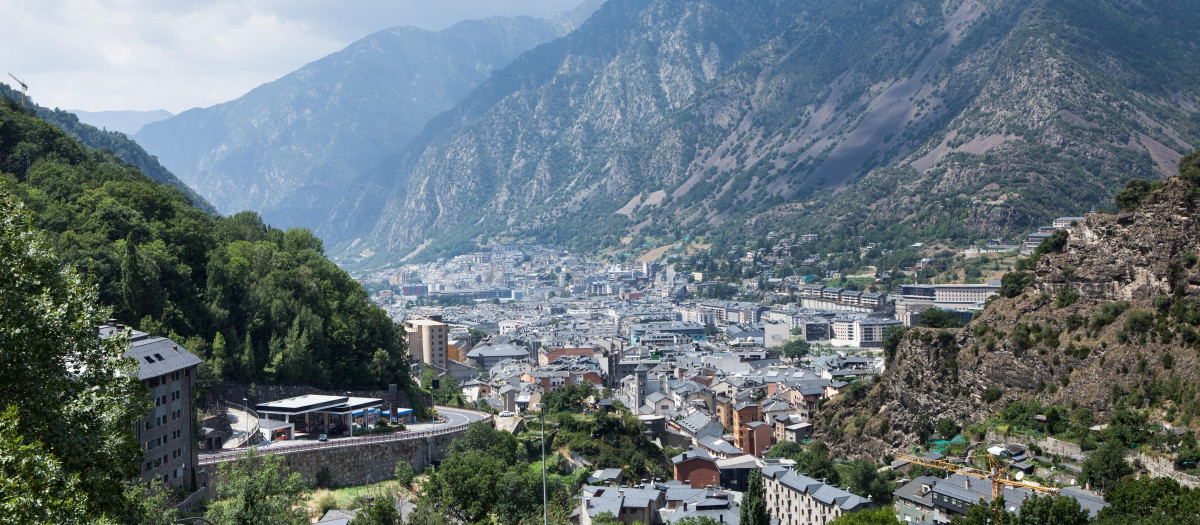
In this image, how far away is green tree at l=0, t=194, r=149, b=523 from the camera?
548 inches

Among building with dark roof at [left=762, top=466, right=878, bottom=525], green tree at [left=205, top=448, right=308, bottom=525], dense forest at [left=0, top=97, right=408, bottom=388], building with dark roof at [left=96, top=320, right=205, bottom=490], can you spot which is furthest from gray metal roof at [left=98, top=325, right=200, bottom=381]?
building with dark roof at [left=762, top=466, right=878, bottom=525]

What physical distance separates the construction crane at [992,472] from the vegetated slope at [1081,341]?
6.44 m

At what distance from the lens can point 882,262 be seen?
145875 millimetres

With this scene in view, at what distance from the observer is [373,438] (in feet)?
A: 148

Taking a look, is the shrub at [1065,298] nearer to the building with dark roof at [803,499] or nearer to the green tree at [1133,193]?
the green tree at [1133,193]

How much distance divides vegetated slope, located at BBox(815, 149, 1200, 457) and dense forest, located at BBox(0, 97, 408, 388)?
31195 millimetres

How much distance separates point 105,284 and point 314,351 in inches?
503

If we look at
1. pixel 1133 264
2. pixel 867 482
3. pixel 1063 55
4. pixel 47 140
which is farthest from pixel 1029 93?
pixel 47 140

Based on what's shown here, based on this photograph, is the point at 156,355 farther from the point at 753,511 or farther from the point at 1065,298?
the point at 1065,298

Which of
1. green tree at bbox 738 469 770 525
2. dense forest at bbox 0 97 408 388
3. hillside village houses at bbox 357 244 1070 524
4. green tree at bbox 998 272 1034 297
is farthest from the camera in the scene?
green tree at bbox 998 272 1034 297

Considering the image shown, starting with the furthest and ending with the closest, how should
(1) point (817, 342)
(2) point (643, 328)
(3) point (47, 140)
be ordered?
(2) point (643, 328), (1) point (817, 342), (3) point (47, 140)

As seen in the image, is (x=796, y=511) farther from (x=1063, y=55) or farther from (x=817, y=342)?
(x=1063, y=55)

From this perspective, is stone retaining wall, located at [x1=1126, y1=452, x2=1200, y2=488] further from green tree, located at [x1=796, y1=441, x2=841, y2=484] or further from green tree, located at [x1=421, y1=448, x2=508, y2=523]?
green tree, located at [x1=421, y1=448, x2=508, y2=523]

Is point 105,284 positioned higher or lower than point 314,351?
higher
